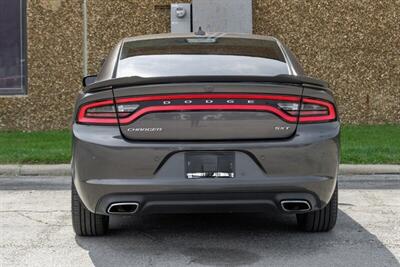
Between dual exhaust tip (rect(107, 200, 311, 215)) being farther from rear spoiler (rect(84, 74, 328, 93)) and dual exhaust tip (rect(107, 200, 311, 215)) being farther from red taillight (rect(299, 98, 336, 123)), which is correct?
rear spoiler (rect(84, 74, 328, 93))

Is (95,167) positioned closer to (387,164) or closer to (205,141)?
(205,141)

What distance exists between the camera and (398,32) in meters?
13.6

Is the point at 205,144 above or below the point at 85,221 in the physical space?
above

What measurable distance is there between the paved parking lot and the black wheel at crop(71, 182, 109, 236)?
8cm

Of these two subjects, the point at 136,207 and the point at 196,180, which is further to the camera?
the point at 136,207

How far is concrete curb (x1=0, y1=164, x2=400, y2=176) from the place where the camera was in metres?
8.64

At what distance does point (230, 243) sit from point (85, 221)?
105cm

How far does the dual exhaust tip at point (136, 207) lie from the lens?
4.79m

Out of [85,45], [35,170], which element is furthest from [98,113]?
[85,45]

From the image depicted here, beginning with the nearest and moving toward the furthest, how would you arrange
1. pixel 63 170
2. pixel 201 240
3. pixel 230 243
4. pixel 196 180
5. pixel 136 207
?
pixel 196 180 → pixel 136 207 → pixel 230 243 → pixel 201 240 → pixel 63 170

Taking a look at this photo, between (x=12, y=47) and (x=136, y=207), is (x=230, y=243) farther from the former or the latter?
(x=12, y=47)

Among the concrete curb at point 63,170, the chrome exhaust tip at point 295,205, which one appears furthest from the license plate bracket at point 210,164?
the concrete curb at point 63,170

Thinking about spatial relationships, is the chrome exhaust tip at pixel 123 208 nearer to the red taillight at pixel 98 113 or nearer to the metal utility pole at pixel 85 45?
the red taillight at pixel 98 113

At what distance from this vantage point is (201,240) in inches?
211
